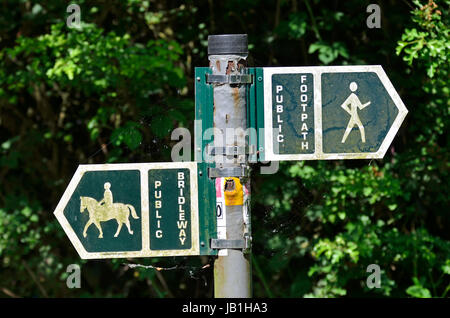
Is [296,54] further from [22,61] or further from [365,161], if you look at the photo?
[22,61]

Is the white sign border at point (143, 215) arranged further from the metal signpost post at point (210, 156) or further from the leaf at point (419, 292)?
the leaf at point (419, 292)

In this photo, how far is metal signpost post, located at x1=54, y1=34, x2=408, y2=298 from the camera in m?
1.92

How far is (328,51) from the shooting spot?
4.20 m

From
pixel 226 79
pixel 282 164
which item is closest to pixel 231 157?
pixel 226 79

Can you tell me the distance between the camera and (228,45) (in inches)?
73.5

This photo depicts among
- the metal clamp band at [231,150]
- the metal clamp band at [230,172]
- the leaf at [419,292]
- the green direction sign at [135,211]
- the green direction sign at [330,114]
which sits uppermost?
the green direction sign at [330,114]

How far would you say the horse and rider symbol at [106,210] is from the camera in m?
1.94

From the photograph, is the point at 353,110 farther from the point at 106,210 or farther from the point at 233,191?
the point at 106,210

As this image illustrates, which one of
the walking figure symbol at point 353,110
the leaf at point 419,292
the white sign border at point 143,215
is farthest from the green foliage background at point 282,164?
the walking figure symbol at point 353,110

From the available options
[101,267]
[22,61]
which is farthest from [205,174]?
[101,267]

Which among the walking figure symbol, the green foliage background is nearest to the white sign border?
the walking figure symbol

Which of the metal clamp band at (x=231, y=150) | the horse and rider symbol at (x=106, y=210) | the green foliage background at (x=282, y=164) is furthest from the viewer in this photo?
the green foliage background at (x=282, y=164)

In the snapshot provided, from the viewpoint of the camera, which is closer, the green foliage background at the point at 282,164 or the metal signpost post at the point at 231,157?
the metal signpost post at the point at 231,157

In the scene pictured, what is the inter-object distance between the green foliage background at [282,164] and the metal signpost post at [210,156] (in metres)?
1.45
